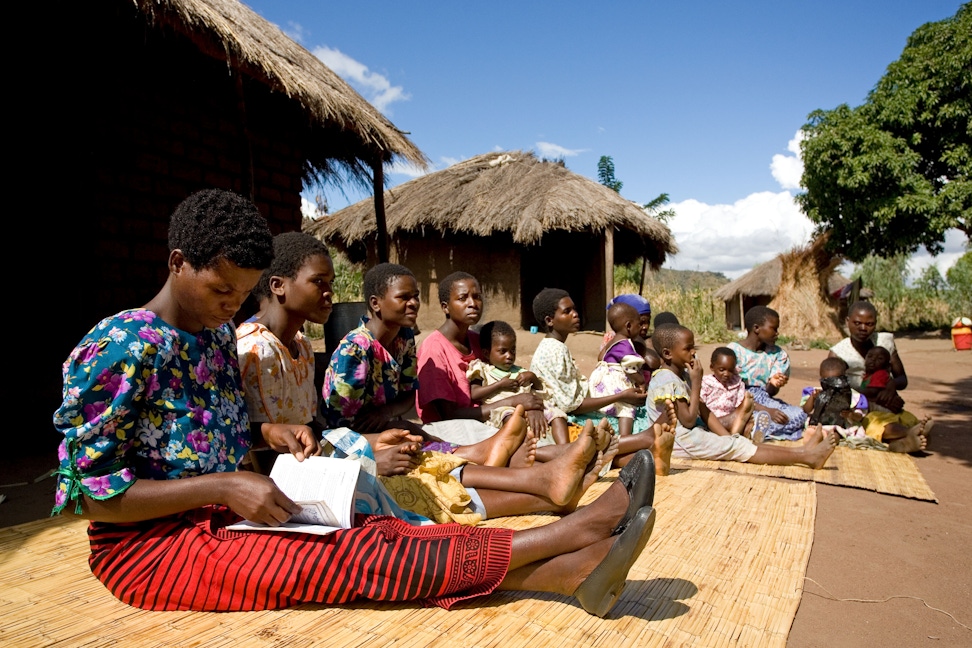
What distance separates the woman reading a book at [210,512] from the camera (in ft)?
5.25

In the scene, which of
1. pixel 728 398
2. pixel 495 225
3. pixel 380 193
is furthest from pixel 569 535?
pixel 495 225

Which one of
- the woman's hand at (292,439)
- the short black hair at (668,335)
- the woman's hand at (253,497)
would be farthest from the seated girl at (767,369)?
the woman's hand at (253,497)

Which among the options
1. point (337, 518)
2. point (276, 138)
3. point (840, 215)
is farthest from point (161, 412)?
point (840, 215)

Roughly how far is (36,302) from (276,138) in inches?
102

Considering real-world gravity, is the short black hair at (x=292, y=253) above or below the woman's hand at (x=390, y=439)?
above

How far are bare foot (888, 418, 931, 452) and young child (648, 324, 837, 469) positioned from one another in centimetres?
91

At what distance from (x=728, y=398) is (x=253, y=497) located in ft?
13.0

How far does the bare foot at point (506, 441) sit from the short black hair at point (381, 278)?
91 cm

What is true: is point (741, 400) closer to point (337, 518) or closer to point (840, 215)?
point (337, 518)

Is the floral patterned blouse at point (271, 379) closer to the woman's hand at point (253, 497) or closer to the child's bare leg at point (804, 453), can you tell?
the woman's hand at point (253, 497)

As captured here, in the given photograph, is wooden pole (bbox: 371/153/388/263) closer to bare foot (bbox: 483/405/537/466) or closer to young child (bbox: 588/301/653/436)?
young child (bbox: 588/301/653/436)

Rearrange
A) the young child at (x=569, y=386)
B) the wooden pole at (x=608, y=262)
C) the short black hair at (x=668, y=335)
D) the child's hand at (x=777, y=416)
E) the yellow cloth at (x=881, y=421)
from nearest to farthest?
the young child at (x=569, y=386) < the short black hair at (x=668, y=335) < the yellow cloth at (x=881, y=421) < the child's hand at (x=777, y=416) < the wooden pole at (x=608, y=262)

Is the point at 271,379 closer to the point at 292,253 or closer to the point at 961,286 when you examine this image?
the point at 292,253

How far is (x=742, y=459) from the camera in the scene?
13.8ft
